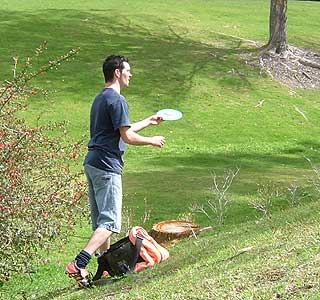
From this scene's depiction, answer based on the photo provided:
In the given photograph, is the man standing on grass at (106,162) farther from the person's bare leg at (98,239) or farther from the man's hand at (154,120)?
the man's hand at (154,120)

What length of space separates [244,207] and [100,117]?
588 cm

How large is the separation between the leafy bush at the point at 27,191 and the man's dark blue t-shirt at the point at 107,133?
921 millimetres

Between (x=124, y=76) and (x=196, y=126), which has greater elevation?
(x=124, y=76)

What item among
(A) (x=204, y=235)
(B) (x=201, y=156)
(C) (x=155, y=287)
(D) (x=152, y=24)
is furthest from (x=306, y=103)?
(C) (x=155, y=287)

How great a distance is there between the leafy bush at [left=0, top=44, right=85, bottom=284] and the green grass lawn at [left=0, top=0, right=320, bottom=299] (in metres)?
0.55

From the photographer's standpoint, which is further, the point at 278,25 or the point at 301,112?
the point at 278,25

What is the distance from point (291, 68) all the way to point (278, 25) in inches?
54.1

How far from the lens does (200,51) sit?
84.6ft

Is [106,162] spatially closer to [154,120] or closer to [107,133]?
[107,133]

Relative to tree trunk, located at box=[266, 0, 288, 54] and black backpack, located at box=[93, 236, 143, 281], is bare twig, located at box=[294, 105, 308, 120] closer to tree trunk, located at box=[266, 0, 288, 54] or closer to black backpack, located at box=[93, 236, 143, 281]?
tree trunk, located at box=[266, 0, 288, 54]

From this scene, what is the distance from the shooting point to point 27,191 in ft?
26.0

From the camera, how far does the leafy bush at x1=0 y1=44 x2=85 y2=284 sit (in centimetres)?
756

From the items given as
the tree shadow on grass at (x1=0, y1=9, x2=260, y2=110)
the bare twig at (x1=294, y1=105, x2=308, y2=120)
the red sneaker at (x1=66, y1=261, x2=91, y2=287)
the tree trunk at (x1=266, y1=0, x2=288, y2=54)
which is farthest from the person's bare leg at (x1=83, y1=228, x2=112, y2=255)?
the tree trunk at (x1=266, y1=0, x2=288, y2=54)

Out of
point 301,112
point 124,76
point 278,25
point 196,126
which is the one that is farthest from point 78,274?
point 278,25
